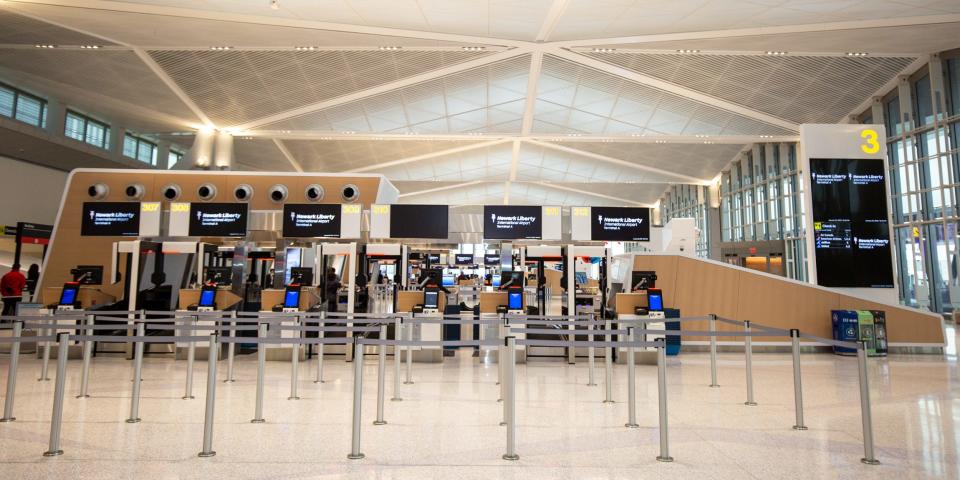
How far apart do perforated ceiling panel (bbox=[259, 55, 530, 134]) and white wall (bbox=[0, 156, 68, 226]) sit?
8.11 meters

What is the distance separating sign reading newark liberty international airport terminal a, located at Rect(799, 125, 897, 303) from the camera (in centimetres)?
1053

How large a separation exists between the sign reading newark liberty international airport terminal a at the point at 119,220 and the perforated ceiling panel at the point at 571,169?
16.9m

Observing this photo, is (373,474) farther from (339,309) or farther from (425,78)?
(425,78)

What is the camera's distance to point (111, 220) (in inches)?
416

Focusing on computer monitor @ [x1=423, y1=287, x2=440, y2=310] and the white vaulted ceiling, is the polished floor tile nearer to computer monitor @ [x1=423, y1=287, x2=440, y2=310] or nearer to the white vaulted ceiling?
computer monitor @ [x1=423, y1=287, x2=440, y2=310]

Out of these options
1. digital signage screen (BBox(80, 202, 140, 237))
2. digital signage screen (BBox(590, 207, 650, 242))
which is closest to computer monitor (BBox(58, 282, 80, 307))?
digital signage screen (BBox(80, 202, 140, 237))

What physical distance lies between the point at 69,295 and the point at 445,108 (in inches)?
518

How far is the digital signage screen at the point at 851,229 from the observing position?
10.5 meters

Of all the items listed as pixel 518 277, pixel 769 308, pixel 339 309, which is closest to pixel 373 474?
pixel 518 277

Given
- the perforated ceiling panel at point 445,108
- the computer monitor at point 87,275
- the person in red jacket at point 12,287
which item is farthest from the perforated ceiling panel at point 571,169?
the person in red jacket at point 12,287

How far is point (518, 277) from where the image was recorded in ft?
32.5

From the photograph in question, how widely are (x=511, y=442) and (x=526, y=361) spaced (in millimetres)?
5310

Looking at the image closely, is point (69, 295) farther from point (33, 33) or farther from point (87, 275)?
point (33, 33)

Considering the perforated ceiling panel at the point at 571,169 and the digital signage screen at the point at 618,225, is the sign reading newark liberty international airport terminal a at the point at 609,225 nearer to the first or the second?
the digital signage screen at the point at 618,225
